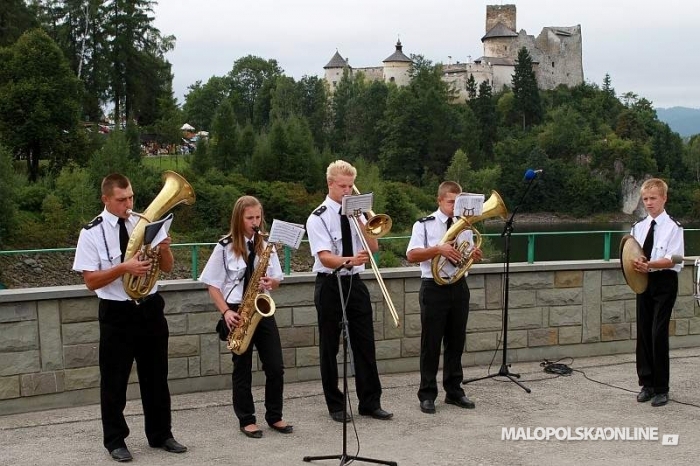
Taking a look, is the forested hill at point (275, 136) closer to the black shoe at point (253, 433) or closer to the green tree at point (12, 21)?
the green tree at point (12, 21)

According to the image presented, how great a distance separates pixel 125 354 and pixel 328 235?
1.75 m

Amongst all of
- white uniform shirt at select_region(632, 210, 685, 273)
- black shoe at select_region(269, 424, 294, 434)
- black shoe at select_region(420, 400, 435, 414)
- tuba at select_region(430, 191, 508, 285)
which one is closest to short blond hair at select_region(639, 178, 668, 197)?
white uniform shirt at select_region(632, 210, 685, 273)

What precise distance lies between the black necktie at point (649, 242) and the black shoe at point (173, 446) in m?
4.14

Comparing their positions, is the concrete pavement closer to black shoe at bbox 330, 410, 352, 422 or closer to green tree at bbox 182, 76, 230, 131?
black shoe at bbox 330, 410, 352, 422

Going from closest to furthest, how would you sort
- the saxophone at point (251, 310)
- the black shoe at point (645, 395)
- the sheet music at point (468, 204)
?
1. the saxophone at point (251, 310)
2. the sheet music at point (468, 204)
3. the black shoe at point (645, 395)

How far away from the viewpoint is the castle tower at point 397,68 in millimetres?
114875

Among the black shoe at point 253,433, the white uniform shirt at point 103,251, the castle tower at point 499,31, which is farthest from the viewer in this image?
the castle tower at point 499,31

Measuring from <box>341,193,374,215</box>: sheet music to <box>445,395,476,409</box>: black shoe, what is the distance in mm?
2036

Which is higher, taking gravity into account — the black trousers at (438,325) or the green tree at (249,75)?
the green tree at (249,75)

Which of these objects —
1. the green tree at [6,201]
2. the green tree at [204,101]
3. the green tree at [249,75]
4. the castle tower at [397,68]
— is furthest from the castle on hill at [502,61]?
the green tree at [6,201]

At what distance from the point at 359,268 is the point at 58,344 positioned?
257cm

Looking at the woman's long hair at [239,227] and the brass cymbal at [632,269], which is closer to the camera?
the woman's long hair at [239,227]

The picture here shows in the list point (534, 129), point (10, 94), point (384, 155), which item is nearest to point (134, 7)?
point (10, 94)

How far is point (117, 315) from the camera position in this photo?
576cm
